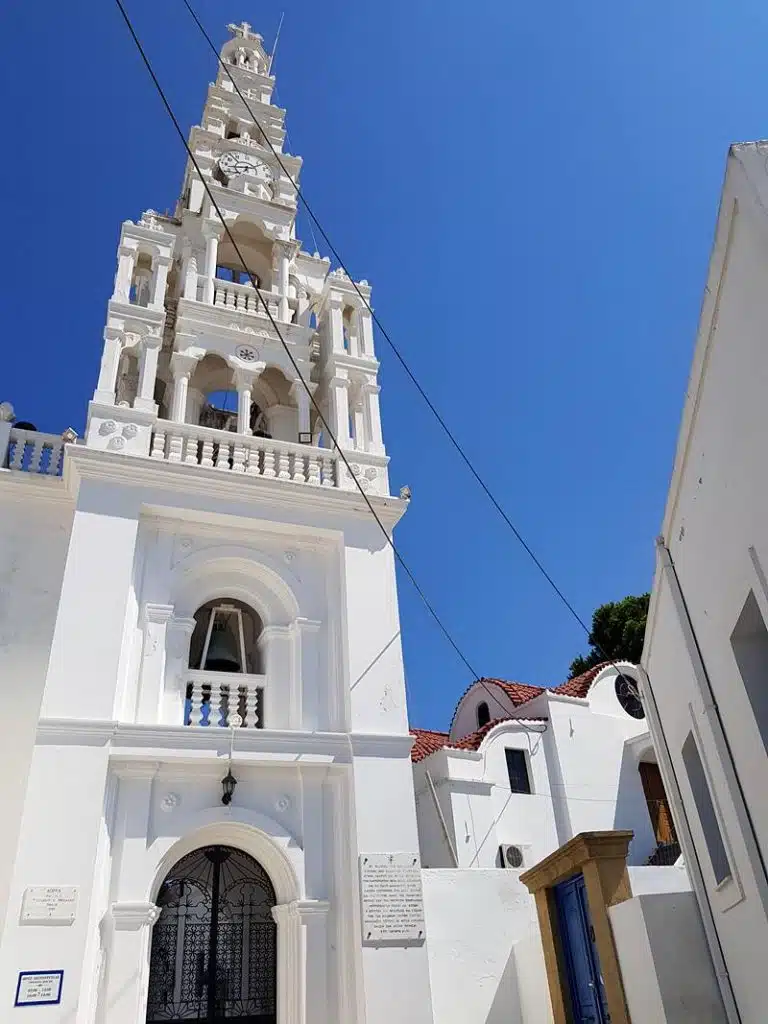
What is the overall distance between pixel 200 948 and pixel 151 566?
4461 mm

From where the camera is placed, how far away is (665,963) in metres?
7.04

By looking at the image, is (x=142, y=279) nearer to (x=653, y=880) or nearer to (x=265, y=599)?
(x=265, y=599)

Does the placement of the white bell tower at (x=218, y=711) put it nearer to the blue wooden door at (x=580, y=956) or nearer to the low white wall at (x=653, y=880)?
the blue wooden door at (x=580, y=956)

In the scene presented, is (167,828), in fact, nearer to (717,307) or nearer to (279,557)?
(279,557)

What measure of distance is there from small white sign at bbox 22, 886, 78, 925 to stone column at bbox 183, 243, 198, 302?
884 cm

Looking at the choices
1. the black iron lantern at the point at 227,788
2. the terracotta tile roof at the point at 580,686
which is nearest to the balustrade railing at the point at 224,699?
the black iron lantern at the point at 227,788

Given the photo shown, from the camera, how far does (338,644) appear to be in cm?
1031

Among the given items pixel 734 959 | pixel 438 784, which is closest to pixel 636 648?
pixel 438 784

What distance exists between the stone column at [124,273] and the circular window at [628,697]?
13933mm

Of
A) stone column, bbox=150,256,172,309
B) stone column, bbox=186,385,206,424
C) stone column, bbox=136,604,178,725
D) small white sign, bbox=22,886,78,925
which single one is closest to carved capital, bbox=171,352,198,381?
stone column, bbox=186,385,206,424

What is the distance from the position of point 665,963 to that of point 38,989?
5.65 metres

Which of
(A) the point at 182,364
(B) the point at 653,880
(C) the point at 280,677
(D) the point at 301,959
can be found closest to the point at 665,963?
(B) the point at 653,880

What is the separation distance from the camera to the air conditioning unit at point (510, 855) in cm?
1421

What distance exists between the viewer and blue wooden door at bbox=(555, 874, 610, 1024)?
8.02m
